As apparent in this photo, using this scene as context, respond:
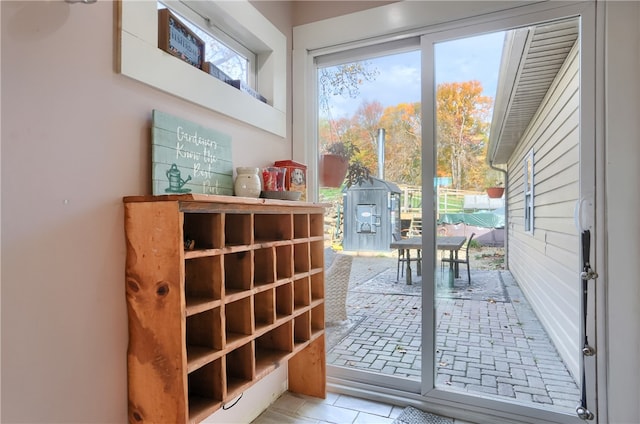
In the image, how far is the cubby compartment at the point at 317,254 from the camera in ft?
6.56

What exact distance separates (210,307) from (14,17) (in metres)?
0.96

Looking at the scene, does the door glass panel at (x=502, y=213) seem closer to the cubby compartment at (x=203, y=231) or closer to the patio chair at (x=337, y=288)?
the patio chair at (x=337, y=288)

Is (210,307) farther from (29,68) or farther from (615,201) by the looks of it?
(615,201)

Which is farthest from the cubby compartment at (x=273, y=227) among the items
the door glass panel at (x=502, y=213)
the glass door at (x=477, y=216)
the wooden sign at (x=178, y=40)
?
the door glass panel at (x=502, y=213)

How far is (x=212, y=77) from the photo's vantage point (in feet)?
5.11

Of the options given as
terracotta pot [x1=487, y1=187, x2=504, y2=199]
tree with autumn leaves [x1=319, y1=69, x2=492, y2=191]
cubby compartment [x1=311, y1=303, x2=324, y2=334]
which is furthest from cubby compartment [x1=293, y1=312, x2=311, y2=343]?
terracotta pot [x1=487, y1=187, x2=504, y2=199]

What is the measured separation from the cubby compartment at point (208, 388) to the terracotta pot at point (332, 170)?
136 cm

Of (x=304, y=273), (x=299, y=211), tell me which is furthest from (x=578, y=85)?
(x=304, y=273)

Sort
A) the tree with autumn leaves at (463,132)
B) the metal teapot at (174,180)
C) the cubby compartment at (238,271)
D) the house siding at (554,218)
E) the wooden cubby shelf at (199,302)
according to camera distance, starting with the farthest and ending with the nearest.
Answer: the tree with autumn leaves at (463,132) < the house siding at (554,218) < the cubby compartment at (238,271) < the metal teapot at (174,180) < the wooden cubby shelf at (199,302)

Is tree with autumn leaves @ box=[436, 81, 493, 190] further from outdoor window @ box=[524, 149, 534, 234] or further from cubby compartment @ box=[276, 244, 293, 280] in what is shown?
cubby compartment @ box=[276, 244, 293, 280]

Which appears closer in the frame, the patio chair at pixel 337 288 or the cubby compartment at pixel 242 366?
the cubby compartment at pixel 242 366

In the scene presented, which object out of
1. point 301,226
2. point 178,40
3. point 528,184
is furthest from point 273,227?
point 528,184

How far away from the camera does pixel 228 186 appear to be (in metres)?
1.63

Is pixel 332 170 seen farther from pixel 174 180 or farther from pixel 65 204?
pixel 65 204
